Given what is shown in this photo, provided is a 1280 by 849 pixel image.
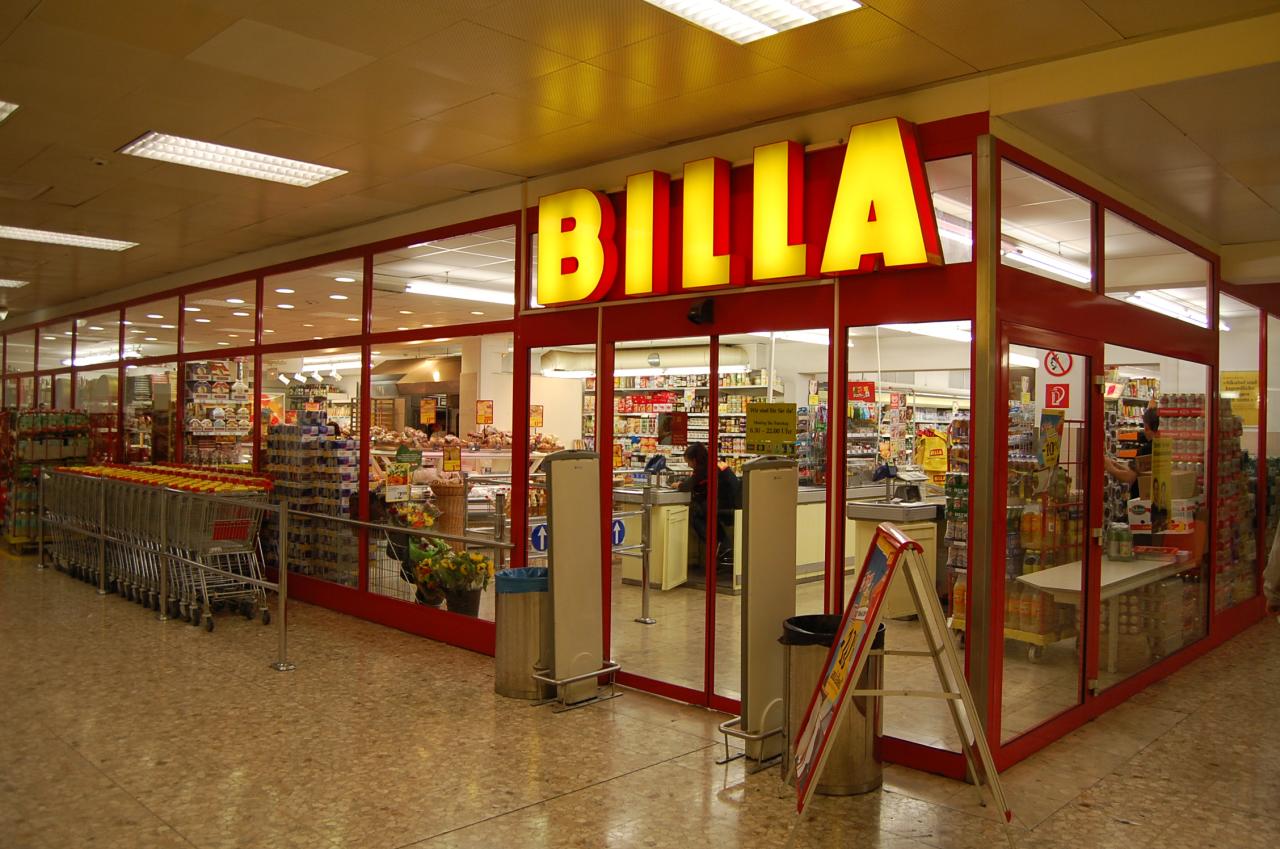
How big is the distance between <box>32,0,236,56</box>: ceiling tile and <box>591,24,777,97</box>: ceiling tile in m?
1.76

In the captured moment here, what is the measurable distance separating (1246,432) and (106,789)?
9.20 m

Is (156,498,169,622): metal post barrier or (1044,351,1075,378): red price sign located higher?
(1044,351,1075,378): red price sign

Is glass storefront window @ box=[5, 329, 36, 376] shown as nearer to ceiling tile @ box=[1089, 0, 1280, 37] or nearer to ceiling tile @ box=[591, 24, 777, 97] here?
ceiling tile @ box=[591, 24, 777, 97]

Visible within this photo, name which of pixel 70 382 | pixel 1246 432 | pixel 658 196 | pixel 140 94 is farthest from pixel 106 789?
pixel 70 382

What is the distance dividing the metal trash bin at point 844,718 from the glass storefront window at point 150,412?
30.4 feet

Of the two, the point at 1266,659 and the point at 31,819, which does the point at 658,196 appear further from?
the point at 1266,659

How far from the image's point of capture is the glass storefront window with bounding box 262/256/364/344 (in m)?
8.39

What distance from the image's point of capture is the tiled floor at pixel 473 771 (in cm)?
382

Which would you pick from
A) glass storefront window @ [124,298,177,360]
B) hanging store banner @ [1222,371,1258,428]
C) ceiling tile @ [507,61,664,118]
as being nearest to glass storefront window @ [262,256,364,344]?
glass storefront window @ [124,298,177,360]

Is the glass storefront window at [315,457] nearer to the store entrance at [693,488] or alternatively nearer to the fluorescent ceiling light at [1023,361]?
the store entrance at [693,488]

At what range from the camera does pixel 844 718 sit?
4160mm

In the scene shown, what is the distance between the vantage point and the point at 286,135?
573 centimetres

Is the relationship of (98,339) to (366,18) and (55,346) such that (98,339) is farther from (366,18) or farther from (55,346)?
(366,18)

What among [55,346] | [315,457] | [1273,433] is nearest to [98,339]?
[55,346]
